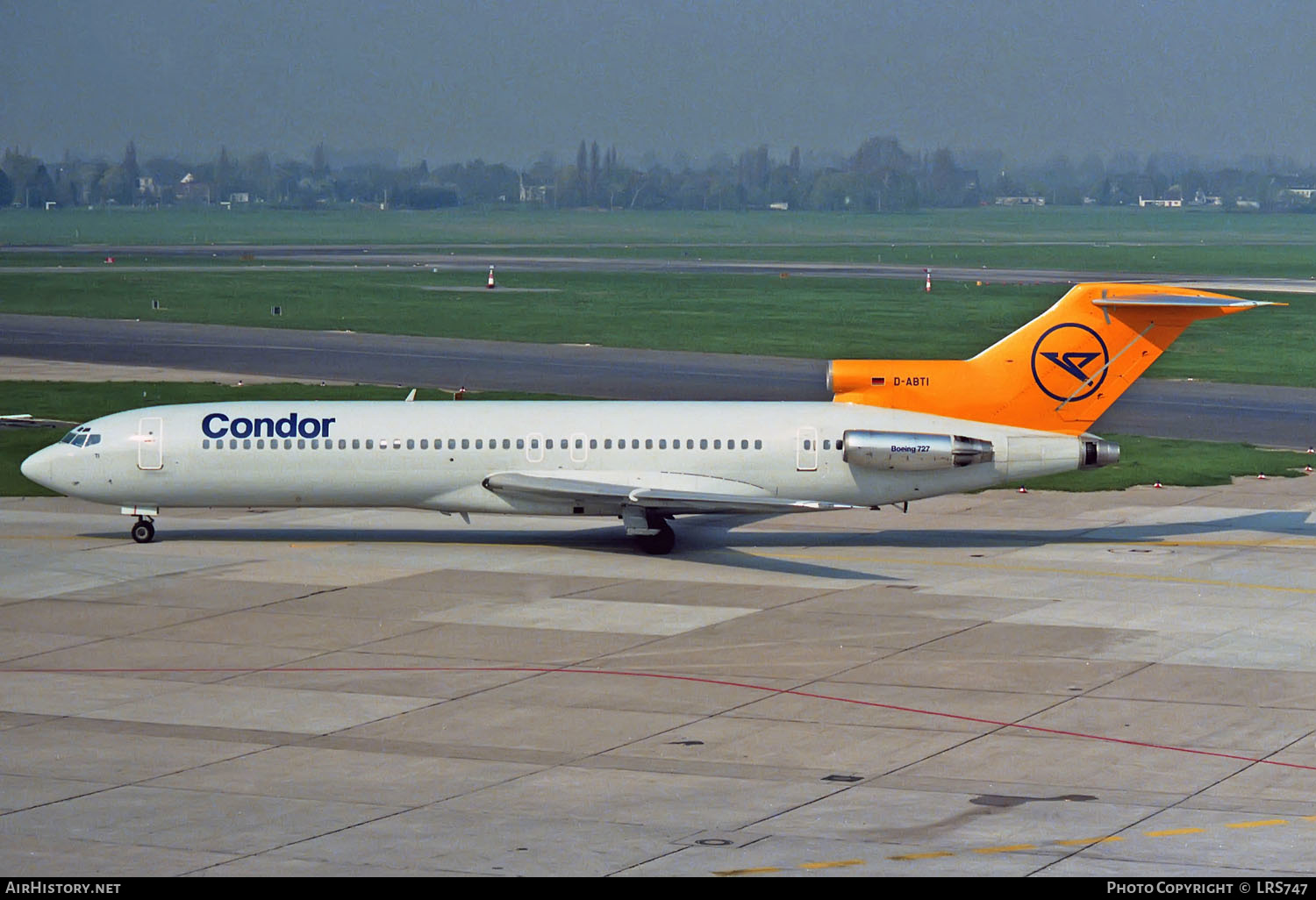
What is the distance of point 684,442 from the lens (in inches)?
1534

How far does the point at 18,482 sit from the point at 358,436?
13692mm

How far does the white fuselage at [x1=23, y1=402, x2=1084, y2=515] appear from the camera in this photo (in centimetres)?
3866

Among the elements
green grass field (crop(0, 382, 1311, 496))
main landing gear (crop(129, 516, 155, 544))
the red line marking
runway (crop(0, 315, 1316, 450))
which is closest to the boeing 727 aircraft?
main landing gear (crop(129, 516, 155, 544))

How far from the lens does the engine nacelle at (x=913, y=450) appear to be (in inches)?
1497

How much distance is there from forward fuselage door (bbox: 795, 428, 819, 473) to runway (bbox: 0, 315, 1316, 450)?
21380 millimetres

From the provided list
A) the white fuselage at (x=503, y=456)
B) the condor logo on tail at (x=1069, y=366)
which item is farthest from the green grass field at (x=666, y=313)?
the white fuselage at (x=503, y=456)

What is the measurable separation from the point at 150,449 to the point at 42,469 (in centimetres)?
259

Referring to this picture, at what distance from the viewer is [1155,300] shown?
38.7m

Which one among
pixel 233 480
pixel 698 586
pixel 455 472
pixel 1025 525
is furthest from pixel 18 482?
pixel 1025 525

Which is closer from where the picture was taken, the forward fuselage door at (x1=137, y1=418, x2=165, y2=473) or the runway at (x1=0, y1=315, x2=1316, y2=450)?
the forward fuselage door at (x1=137, y1=418, x2=165, y2=473)

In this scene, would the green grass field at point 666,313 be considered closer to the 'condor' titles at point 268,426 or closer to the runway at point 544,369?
the runway at point 544,369

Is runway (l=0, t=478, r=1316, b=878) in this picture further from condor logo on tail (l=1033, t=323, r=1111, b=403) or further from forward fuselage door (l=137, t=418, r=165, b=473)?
condor logo on tail (l=1033, t=323, r=1111, b=403)

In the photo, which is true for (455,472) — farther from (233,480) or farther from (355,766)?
(355,766)

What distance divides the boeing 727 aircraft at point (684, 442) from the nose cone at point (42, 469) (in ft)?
0.68
